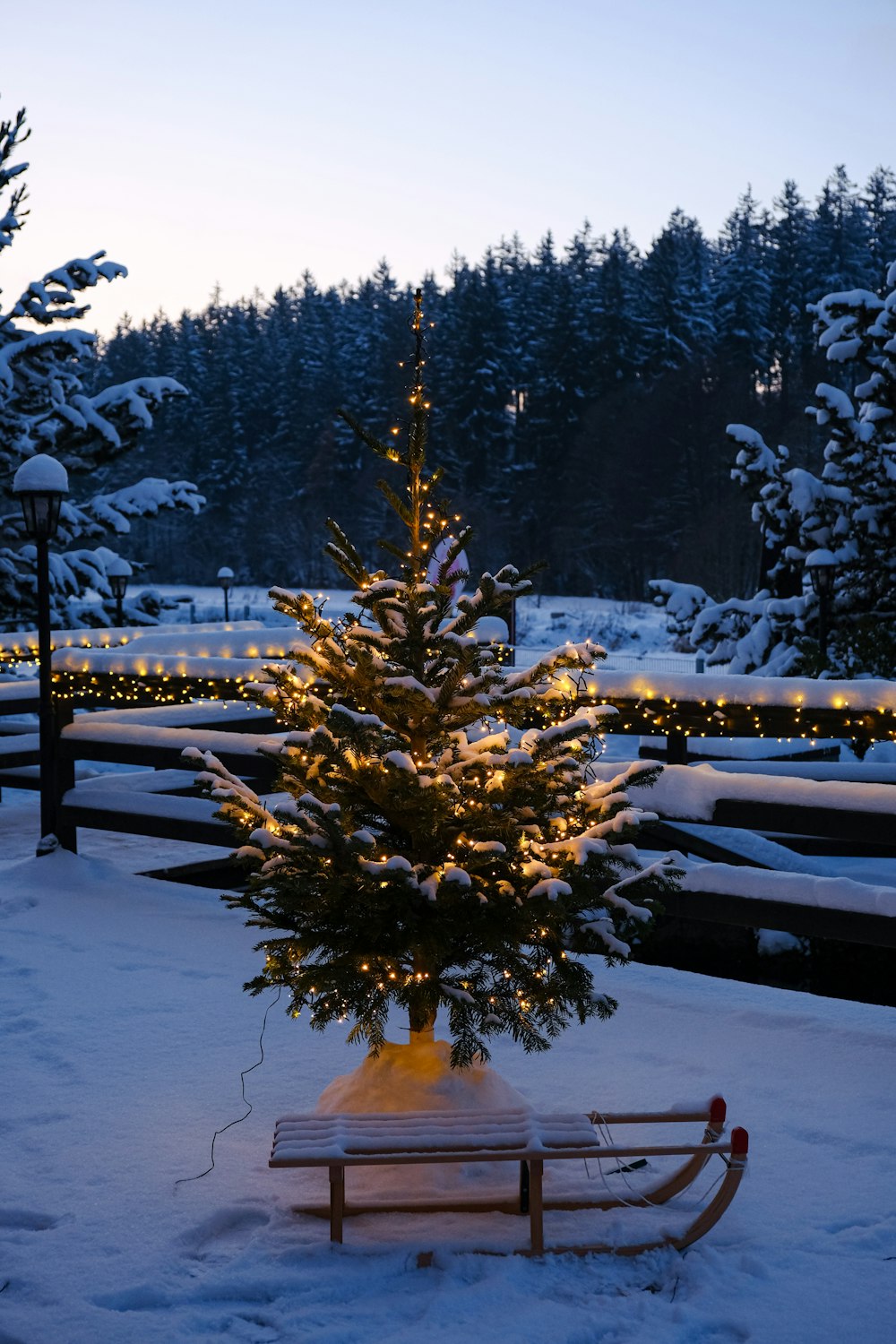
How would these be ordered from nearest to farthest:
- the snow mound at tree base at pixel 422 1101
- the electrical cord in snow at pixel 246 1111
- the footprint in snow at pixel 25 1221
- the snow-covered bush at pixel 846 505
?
1. the footprint in snow at pixel 25 1221
2. the snow mound at tree base at pixel 422 1101
3. the electrical cord in snow at pixel 246 1111
4. the snow-covered bush at pixel 846 505

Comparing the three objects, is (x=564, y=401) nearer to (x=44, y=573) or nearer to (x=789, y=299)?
(x=789, y=299)

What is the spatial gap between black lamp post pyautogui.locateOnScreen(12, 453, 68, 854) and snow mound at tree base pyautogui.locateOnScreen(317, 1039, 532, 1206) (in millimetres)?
6086

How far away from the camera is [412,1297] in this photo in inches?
161

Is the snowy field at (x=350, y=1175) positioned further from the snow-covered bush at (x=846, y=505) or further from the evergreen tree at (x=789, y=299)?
the evergreen tree at (x=789, y=299)

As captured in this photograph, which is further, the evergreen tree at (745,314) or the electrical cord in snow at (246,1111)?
the evergreen tree at (745,314)

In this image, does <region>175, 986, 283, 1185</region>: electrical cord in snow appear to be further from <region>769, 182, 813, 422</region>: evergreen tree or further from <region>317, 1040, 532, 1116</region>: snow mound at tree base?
<region>769, 182, 813, 422</region>: evergreen tree

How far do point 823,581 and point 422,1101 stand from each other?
38.8 feet

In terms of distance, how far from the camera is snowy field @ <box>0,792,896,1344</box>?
3.98 m

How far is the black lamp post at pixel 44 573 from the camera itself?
10609 millimetres

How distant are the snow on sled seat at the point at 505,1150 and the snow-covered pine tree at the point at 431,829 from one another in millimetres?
414

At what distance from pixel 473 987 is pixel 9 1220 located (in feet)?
6.09

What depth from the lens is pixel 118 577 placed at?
2222cm

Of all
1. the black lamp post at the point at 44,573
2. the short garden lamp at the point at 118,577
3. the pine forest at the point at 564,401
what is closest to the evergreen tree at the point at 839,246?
the pine forest at the point at 564,401

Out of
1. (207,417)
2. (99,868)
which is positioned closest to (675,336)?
(207,417)
